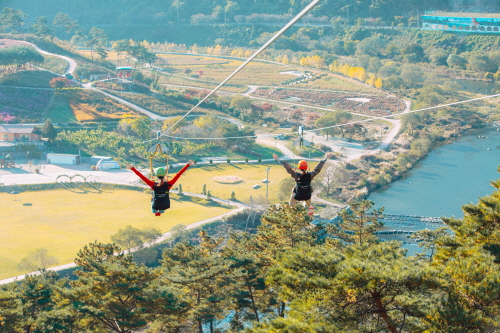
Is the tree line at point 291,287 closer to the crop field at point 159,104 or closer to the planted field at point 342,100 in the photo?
the crop field at point 159,104

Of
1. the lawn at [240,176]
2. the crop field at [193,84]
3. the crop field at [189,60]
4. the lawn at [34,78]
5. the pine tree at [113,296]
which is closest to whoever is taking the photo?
the pine tree at [113,296]

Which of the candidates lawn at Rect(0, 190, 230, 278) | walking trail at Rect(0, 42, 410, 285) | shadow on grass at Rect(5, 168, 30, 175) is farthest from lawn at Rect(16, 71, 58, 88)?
lawn at Rect(0, 190, 230, 278)

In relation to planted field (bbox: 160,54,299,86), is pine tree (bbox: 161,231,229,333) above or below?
below

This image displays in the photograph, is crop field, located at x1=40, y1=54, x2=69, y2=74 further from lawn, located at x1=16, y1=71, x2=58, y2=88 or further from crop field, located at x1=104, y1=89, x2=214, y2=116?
crop field, located at x1=104, y1=89, x2=214, y2=116

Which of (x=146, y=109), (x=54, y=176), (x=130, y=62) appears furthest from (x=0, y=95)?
(x=130, y=62)

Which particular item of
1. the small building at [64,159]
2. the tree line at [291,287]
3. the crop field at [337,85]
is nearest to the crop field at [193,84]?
the crop field at [337,85]

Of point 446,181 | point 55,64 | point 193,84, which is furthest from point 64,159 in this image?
point 193,84
